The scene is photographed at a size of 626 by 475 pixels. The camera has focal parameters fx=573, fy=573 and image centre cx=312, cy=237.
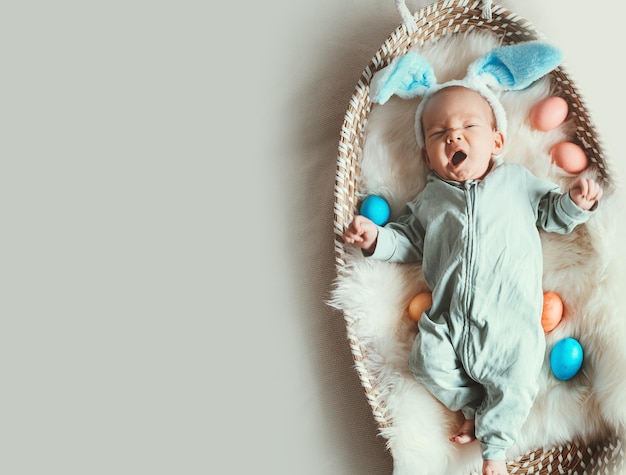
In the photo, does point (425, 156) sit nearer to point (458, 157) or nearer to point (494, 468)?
point (458, 157)

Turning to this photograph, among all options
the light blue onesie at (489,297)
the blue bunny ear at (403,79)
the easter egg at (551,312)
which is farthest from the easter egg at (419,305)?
the blue bunny ear at (403,79)

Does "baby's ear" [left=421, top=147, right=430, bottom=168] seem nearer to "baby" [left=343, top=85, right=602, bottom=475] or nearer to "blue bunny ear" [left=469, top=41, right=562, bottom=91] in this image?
"baby" [left=343, top=85, right=602, bottom=475]

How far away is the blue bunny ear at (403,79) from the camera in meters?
1.28

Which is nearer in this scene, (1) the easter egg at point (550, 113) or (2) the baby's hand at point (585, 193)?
(2) the baby's hand at point (585, 193)

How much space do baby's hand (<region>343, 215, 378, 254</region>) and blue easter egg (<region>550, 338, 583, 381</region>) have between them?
464 mm

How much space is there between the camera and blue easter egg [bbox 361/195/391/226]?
4.45ft

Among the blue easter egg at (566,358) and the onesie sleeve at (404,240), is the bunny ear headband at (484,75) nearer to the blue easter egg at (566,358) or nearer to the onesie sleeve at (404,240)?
the onesie sleeve at (404,240)

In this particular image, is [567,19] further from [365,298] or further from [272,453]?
[272,453]

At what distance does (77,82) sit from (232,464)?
106 centimetres

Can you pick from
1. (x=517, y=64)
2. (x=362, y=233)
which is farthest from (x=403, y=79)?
(x=362, y=233)

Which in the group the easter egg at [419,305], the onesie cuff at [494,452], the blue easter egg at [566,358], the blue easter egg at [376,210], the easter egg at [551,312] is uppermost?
the blue easter egg at [376,210]

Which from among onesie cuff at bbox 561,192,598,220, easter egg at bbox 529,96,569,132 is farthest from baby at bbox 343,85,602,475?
easter egg at bbox 529,96,569,132

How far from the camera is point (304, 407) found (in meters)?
1.47

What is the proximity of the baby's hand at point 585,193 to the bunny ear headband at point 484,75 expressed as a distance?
23cm
